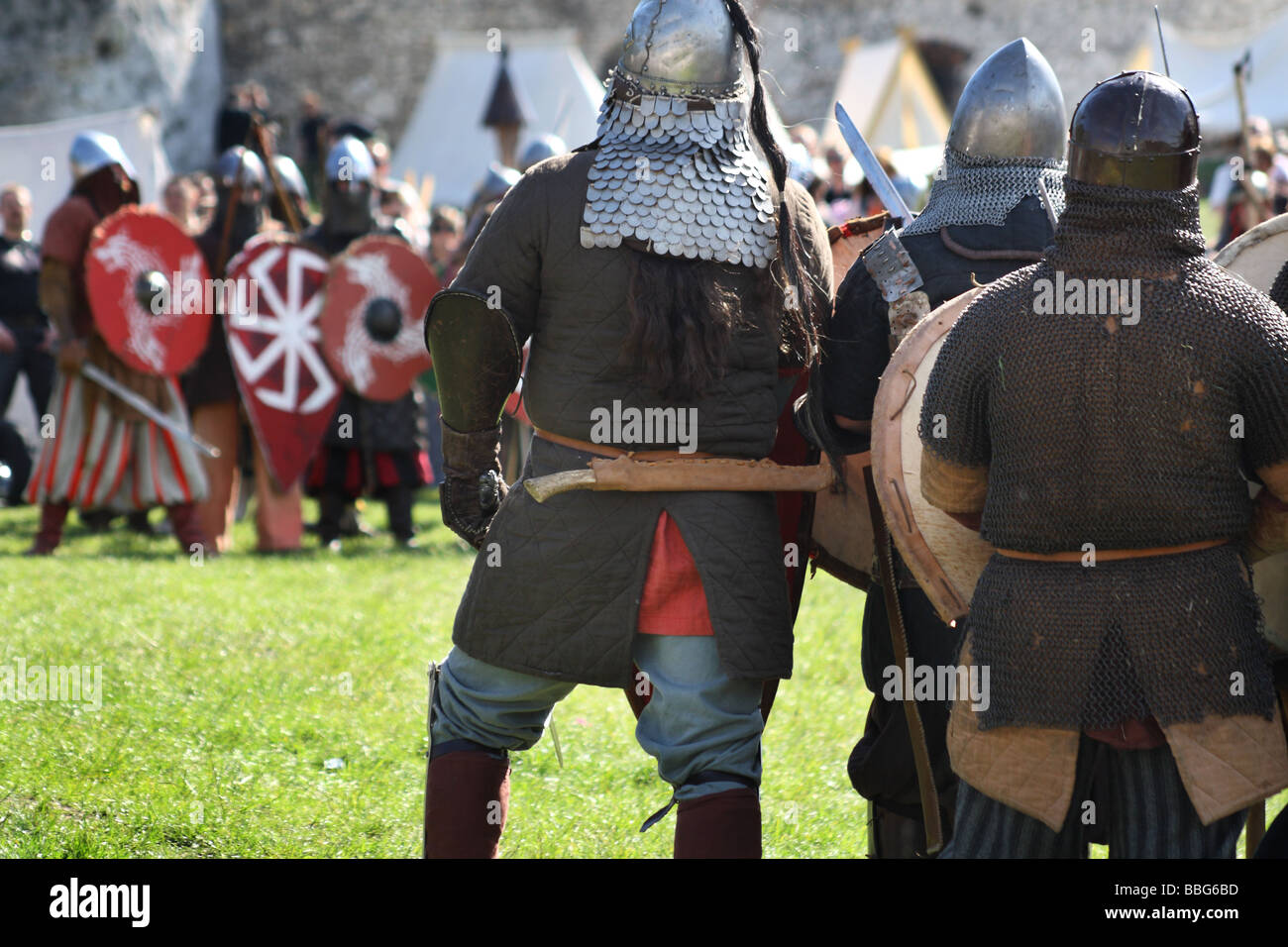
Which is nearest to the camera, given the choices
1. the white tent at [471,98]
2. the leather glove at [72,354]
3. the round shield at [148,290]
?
the round shield at [148,290]

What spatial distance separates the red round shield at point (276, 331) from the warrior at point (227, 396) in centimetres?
34

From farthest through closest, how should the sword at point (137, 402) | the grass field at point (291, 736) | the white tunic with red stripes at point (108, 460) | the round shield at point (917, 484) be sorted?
the white tunic with red stripes at point (108, 460)
the sword at point (137, 402)
the grass field at point (291, 736)
the round shield at point (917, 484)

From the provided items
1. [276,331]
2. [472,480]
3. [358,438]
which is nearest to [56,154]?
[358,438]

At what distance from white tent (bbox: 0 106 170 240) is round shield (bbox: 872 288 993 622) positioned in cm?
923

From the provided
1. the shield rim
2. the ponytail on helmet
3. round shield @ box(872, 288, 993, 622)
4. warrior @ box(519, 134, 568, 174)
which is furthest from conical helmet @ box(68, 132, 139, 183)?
the shield rim

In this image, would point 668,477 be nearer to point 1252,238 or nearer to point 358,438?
point 1252,238

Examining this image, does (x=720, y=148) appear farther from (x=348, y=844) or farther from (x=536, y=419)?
(x=348, y=844)

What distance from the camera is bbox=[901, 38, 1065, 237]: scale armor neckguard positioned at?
10.1 feet

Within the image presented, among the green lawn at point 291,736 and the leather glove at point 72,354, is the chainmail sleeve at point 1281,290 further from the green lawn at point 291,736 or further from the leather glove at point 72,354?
the leather glove at point 72,354

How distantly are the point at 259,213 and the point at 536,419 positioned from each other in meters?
5.36

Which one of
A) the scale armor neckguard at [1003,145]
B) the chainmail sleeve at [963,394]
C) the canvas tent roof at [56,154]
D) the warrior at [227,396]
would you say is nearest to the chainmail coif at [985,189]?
the scale armor neckguard at [1003,145]

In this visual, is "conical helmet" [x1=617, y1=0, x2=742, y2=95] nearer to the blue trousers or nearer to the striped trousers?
the blue trousers

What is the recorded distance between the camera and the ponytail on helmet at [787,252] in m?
2.86

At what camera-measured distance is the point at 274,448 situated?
7.37 metres
